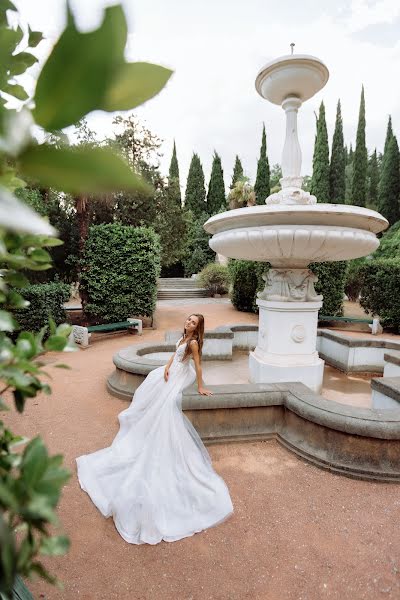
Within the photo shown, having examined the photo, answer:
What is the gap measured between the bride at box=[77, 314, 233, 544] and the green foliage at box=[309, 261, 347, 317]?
8.08 m

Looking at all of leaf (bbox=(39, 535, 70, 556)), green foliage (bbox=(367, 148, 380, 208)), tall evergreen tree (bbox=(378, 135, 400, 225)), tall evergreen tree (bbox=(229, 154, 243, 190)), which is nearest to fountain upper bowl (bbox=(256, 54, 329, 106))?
leaf (bbox=(39, 535, 70, 556))

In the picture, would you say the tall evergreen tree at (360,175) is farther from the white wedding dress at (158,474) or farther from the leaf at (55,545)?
the leaf at (55,545)

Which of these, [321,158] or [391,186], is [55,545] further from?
[391,186]

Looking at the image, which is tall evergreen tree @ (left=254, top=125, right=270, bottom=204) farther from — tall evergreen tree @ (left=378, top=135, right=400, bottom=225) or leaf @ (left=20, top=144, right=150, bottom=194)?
leaf @ (left=20, top=144, right=150, bottom=194)

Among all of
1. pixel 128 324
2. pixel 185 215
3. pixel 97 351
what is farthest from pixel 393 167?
pixel 97 351

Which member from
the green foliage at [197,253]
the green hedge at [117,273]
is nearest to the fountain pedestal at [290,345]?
the green hedge at [117,273]

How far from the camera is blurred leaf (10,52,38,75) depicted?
2.63ft

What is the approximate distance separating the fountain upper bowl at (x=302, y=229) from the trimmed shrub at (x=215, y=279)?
1643 cm

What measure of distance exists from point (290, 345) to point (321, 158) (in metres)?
22.2

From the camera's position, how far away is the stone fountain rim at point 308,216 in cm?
380

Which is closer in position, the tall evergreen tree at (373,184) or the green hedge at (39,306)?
the green hedge at (39,306)

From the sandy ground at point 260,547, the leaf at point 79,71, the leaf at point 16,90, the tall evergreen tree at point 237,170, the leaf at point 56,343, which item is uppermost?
the tall evergreen tree at point 237,170

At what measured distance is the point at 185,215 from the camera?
16.2 metres

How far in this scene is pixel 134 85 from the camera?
0.32 meters
